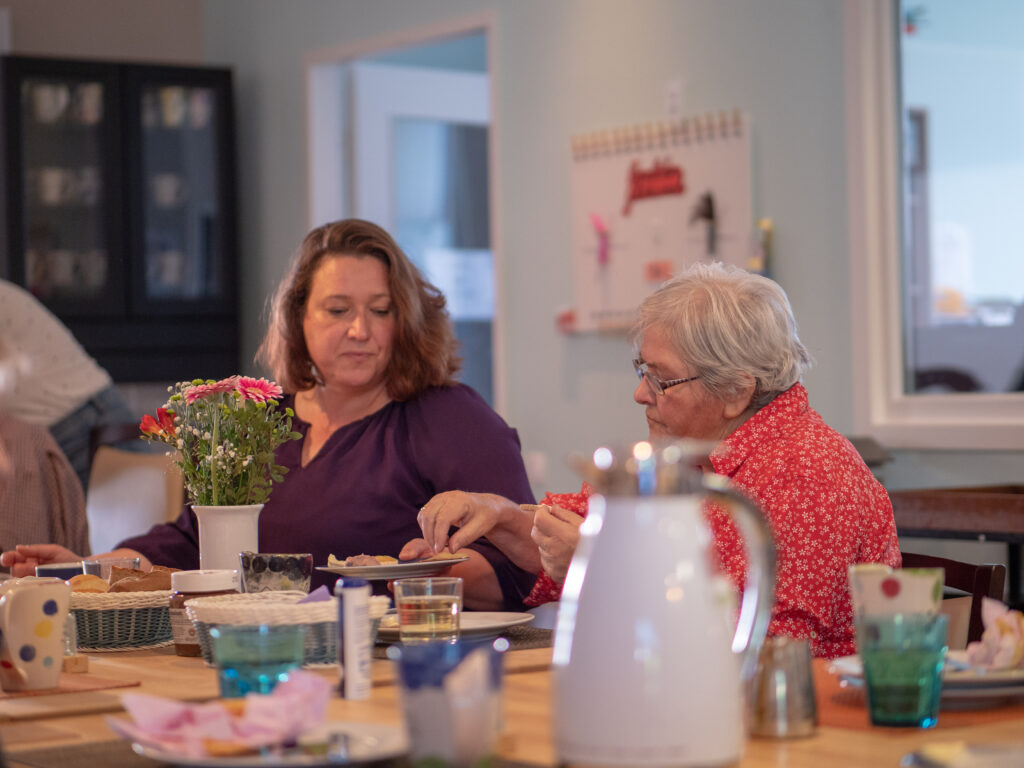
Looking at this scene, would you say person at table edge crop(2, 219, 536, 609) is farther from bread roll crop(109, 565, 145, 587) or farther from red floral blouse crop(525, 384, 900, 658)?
red floral blouse crop(525, 384, 900, 658)

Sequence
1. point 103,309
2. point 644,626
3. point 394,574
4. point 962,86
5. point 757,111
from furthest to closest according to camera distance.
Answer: point 103,309 < point 757,111 < point 962,86 < point 394,574 < point 644,626

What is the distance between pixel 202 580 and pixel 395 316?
3.03 feet

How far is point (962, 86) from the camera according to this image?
3.67m

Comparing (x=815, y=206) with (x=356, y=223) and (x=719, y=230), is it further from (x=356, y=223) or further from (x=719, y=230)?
(x=356, y=223)

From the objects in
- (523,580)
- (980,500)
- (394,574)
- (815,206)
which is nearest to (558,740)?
(394,574)

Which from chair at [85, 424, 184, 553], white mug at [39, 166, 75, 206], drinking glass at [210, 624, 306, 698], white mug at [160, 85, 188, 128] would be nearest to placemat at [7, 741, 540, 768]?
drinking glass at [210, 624, 306, 698]

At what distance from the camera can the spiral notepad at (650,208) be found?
403 cm

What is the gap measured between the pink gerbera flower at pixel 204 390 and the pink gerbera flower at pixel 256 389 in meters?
0.01

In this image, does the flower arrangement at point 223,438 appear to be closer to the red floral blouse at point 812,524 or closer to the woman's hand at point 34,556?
the woman's hand at point 34,556

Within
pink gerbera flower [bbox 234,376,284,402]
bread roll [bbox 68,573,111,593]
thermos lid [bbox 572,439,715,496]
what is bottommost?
bread roll [bbox 68,573,111,593]

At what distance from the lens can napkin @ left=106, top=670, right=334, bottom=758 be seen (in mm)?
1064

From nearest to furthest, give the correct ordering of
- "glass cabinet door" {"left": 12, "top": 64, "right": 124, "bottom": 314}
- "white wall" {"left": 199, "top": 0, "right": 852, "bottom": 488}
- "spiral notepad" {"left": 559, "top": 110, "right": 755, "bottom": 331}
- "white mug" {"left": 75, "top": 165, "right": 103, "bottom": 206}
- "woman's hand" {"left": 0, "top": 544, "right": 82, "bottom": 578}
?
"woman's hand" {"left": 0, "top": 544, "right": 82, "bottom": 578}
"white wall" {"left": 199, "top": 0, "right": 852, "bottom": 488}
"spiral notepad" {"left": 559, "top": 110, "right": 755, "bottom": 331}
"glass cabinet door" {"left": 12, "top": 64, "right": 124, "bottom": 314}
"white mug" {"left": 75, "top": 165, "right": 103, "bottom": 206}

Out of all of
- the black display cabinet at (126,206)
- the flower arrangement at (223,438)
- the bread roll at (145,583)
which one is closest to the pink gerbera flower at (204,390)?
the flower arrangement at (223,438)

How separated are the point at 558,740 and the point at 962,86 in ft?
10.2
